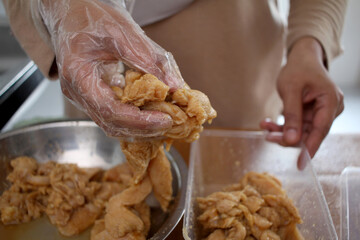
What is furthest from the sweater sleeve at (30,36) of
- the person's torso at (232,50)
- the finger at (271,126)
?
the finger at (271,126)

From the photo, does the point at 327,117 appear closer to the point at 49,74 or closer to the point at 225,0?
the point at 225,0

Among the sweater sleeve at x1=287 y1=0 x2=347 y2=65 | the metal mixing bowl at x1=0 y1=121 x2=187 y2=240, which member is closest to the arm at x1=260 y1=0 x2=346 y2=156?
the sweater sleeve at x1=287 y1=0 x2=347 y2=65

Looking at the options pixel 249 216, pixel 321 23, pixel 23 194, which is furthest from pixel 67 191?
pixel 321 23

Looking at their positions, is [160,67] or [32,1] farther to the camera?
[32,1]

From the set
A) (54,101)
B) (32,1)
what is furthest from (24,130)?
(54,101)

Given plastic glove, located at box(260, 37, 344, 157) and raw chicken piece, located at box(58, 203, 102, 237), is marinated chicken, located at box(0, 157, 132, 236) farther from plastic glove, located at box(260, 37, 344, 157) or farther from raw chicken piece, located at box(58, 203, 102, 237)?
plastic glove, located at box(260, 37, 344, 157)

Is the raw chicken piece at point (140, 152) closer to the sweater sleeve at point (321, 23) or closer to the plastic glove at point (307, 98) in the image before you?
the plastic glove at point (307, 98)

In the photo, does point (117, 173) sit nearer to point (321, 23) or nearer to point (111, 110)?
point (111, 110)
